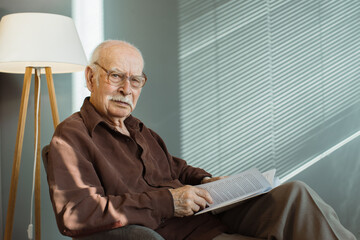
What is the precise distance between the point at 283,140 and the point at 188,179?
3.66 ft

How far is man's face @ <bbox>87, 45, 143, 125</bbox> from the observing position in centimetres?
165

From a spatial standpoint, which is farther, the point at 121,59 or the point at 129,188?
the point at 121,59

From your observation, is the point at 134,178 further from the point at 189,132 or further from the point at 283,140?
the point at 283,140

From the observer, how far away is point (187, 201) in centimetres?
138

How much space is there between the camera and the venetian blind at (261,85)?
277cm

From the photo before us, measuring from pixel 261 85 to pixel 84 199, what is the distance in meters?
1.81

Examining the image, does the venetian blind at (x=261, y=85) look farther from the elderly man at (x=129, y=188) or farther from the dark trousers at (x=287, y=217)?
the dark trousers at (x=287, y=217)

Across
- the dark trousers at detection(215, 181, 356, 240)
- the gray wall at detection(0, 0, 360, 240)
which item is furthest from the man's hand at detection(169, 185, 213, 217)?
the gray wall at detection(0, 0, 360, 240)

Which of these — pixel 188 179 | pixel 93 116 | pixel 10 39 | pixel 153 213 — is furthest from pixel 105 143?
pixel 10 39

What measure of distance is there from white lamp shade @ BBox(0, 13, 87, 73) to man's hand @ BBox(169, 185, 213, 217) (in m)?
1.03

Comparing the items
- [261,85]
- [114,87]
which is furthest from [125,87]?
[261,85]

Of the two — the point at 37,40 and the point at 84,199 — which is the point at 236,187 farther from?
the point at 37,40

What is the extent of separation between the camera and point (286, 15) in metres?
2.79

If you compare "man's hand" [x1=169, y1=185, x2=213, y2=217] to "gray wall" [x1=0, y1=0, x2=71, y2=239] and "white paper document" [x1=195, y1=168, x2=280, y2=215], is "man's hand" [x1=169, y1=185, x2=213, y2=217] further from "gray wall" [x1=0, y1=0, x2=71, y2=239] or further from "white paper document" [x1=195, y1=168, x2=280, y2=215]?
"gray wall" [x1=0, y1=0, x2=71, y2=239]
